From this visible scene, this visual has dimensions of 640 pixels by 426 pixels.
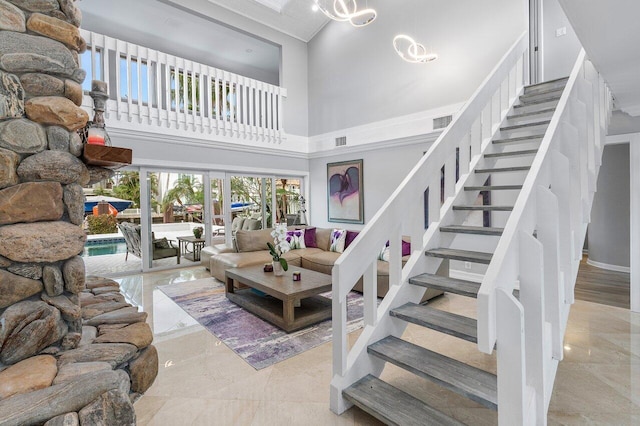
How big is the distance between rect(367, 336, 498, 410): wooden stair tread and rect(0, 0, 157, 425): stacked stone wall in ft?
4.66

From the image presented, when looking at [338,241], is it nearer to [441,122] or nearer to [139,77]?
[441,122]

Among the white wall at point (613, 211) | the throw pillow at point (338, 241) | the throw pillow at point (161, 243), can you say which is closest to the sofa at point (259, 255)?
the throw pillow at point (338, 241)

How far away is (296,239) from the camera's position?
6.05 m

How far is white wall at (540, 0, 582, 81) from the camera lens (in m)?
4.81

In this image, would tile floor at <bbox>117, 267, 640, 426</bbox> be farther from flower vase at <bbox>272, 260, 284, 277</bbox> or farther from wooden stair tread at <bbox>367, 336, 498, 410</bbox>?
flower vase at <bbox>272, 260, 284, 277</bbox>

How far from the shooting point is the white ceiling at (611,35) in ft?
5.95

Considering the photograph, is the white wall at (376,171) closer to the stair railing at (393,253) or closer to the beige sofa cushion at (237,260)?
the beige sofa cushion at (237,260)

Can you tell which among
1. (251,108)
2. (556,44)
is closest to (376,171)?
(251,108)

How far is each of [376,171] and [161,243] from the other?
4.42 meters

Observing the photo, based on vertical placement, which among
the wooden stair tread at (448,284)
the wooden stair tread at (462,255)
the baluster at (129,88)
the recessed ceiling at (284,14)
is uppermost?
the recessed ceiling at (284,14)

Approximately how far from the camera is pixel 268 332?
10.8 feet

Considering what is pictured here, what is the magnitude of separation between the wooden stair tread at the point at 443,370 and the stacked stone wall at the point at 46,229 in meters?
1.42

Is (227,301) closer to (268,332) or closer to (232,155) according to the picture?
(268,332)

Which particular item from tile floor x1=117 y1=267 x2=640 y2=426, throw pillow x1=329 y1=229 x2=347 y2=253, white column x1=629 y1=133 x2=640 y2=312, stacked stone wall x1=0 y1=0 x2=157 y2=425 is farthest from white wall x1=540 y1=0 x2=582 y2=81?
stacked stone wall x1=0 y1=0 x2=157 y2=425
